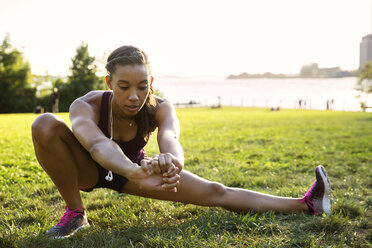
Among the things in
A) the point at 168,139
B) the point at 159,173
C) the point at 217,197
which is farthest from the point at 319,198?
the point at 159,173

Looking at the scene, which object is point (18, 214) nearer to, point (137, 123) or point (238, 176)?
point (137, 123)

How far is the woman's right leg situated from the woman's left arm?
754mm

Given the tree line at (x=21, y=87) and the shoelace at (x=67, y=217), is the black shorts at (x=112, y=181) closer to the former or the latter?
the shoelace at (x=67, y=217)

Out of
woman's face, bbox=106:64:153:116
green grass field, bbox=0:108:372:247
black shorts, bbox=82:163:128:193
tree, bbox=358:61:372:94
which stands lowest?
green grass field, bbox=0:108:372:247

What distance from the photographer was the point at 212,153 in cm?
710

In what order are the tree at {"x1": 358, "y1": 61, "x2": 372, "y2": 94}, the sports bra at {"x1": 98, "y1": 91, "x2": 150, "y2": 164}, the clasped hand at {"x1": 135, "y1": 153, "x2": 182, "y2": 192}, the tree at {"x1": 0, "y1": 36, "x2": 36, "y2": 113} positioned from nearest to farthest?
the clasped hand at {"x1": 135, "y1": 153, "x2": 182, "y2": 192} → the sports bra at {"x1": 98, "y1": 91, "x2": 150, "y2": 164} → the tree at {"x1": 358, "y1": 61, "x2": 372, "y2": 94} → the tree at {"x1": 0, "y1": 36, "x2": 36, "y2": 113}

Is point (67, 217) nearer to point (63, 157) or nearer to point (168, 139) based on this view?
point (63, 157)

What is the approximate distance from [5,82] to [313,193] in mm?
48462

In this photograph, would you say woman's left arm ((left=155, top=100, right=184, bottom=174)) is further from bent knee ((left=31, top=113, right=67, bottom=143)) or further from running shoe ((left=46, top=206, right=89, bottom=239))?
running shoe ((left=46, top=206, right=89, bottom=239))

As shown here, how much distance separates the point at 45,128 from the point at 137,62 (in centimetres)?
96

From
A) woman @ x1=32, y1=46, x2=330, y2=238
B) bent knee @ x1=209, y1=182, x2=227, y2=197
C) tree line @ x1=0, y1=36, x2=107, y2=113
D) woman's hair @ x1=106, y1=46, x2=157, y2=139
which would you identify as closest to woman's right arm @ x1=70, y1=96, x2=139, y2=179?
woman @ x1=32, y1=46, x2=330, y2=238

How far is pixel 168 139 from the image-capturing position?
2705mm

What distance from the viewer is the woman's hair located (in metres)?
2.58

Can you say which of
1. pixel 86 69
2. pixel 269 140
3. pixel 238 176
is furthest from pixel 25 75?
pixel 238 176
